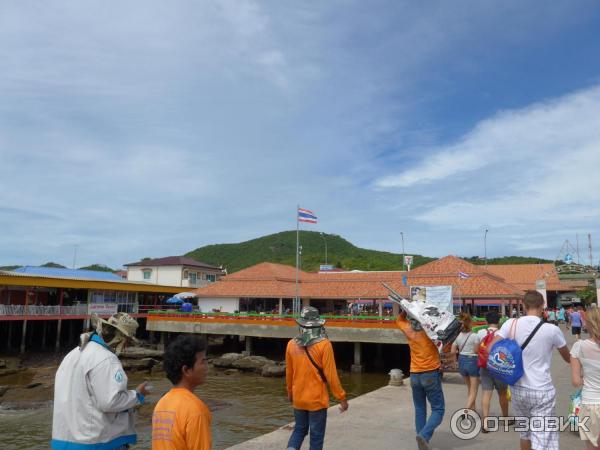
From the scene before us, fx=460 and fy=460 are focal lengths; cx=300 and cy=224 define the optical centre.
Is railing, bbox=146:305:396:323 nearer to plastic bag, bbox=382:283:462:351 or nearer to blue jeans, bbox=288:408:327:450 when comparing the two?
plastic bag, bbox=382:283:462:351

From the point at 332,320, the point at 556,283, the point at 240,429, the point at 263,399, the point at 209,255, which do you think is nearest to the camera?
the point at 240,429

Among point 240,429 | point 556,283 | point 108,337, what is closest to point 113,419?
point 108,337

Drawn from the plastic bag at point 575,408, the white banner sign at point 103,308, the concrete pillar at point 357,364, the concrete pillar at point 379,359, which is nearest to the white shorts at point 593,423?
the plastic bag at point 575,408

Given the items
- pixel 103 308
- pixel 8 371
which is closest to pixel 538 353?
pixel 8 371

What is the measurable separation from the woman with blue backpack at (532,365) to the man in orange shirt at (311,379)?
1.62 m

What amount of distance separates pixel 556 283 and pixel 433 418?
45475mm

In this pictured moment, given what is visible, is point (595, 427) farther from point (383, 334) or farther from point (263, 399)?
point (383, 334)

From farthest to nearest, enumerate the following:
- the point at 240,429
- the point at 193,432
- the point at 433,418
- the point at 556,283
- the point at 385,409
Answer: the point at 556,283 → the point at 240,429 → the point at 385,409 → the point at 433,418 → the point at 193,432

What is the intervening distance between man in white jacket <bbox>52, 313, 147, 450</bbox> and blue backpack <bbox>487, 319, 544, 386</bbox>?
327cm

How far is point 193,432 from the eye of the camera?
2.58m

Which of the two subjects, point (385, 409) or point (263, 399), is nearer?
point (385, 409)

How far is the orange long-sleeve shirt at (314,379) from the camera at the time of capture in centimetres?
477

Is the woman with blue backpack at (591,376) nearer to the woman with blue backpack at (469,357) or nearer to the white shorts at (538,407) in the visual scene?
the white shorts at (538,407)

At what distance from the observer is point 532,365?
173 inches
